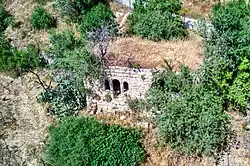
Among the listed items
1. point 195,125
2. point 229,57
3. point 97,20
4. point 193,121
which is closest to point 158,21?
point 97,20

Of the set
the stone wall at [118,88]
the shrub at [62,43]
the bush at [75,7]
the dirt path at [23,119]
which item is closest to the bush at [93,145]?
the dirt path at [23,119]

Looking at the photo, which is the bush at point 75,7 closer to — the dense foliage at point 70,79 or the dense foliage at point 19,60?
the dense foliage at point 19,60

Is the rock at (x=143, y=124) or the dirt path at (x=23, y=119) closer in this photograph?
the rock at (x=143, y=124)

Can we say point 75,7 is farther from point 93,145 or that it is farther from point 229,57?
point 93,145

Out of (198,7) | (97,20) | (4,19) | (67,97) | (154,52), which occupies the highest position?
(97,20)

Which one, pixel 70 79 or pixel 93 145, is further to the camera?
pixel 70 79

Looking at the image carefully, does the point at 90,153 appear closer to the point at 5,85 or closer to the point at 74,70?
the point at 74,70
